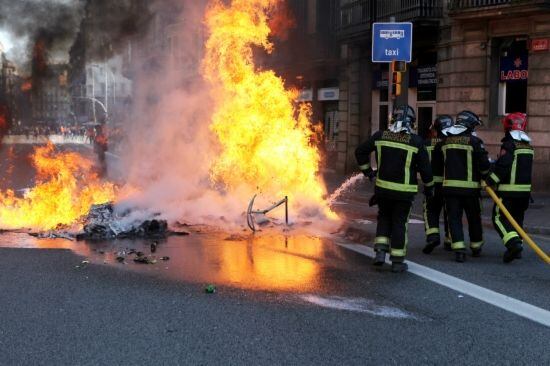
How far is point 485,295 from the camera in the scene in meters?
5.80

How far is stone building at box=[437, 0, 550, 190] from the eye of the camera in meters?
15.1

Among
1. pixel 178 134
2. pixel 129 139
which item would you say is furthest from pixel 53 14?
pixel 178 134

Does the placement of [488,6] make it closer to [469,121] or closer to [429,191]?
[469,121]

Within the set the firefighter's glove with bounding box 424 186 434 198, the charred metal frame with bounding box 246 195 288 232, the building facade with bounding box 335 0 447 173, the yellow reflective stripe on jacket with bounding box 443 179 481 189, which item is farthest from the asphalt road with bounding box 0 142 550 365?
the building facade with bounding box 335 0 447 173

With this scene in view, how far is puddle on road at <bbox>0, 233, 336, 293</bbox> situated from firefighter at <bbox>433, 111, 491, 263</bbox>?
60.4 inches

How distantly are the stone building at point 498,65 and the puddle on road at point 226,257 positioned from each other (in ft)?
30.1

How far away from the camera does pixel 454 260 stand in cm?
737

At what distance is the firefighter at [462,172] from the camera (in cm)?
722

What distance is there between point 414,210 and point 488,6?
6.28 metres

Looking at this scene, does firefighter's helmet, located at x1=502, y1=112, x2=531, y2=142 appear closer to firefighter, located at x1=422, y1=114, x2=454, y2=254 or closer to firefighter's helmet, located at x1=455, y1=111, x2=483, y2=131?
firefighter's helmet, located at x1=455, y1=111, x2=483, y2=131

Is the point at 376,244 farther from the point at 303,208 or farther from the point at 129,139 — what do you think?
the point at 129,139

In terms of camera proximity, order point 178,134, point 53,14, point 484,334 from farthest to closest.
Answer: point 53,14, point 178,134, point 484,334

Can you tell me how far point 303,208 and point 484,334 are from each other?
228 inches

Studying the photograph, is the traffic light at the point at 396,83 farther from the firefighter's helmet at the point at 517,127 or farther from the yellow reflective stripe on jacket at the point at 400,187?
the yellow reflective stripe on jacket at the point at 400,187
